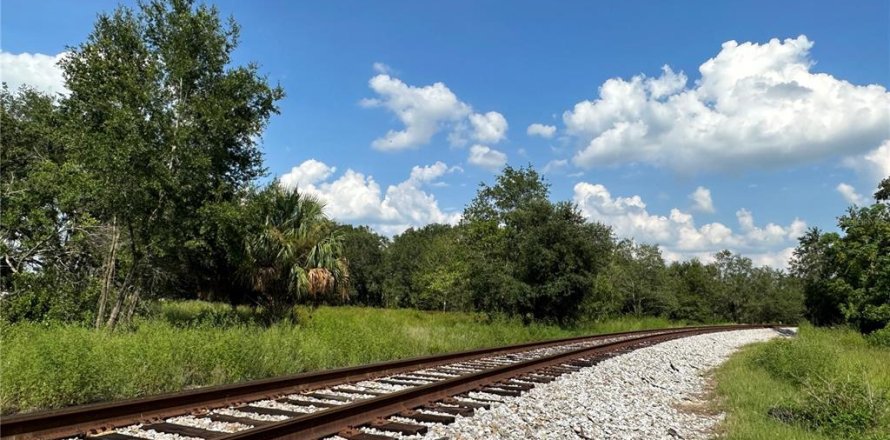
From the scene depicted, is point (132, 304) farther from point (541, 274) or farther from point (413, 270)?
point (413, 270)

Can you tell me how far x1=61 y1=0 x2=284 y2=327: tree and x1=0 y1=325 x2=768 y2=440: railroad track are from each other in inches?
273

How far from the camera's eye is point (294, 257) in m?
18.5

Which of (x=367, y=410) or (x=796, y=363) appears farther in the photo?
(x=796, y=363)

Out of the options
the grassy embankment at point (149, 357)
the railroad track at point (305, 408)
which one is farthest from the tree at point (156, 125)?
the railroad track at point (305, 408)

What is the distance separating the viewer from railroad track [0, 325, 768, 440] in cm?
514

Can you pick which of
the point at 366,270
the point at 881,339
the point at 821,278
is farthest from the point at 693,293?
the point at 881,339

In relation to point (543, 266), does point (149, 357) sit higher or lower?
lower

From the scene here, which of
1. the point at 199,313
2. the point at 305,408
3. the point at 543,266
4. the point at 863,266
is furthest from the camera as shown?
the point at 863,266

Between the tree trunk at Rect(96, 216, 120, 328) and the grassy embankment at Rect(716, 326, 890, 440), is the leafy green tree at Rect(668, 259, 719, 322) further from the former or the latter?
the tree trunk at Rect(96, 216, 120, 328)

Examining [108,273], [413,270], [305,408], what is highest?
[413,270]

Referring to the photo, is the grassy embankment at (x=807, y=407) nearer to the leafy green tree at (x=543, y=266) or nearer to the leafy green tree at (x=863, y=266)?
the leafy green tree at (x=543, y=266)

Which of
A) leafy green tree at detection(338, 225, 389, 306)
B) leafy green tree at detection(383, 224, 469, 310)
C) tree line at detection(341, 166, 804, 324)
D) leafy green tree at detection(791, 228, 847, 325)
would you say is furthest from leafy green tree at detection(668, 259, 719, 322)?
leafy green tree at detection(338, 225, 389, 306)

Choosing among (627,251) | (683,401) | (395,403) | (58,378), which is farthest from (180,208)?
(627,251)

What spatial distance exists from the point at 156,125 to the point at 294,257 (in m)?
7.03
